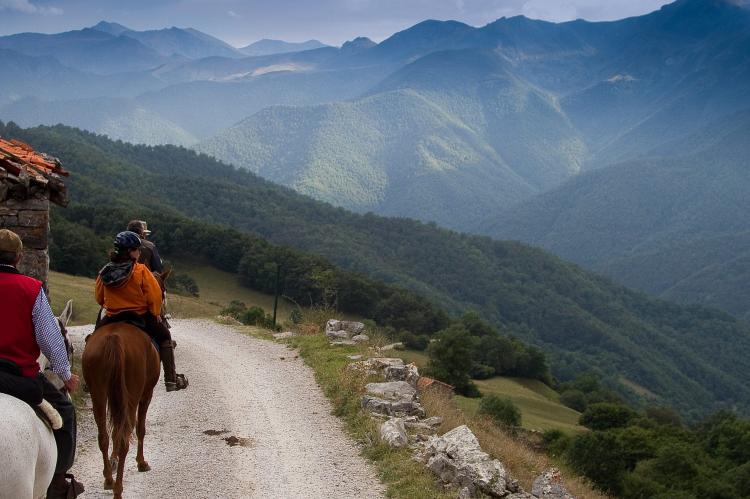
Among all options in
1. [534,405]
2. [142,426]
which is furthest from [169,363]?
[534,405]

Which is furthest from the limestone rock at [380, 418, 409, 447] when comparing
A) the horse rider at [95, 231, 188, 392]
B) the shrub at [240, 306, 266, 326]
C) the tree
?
the tree

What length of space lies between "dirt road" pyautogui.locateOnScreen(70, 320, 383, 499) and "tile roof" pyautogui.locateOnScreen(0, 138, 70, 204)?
467cm

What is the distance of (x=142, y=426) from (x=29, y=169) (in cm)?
544

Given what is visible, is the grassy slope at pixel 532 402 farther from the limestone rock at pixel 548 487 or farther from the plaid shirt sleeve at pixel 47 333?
the plaid shirt sleeve at pixel 47 333

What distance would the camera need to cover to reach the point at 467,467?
11.2 meters

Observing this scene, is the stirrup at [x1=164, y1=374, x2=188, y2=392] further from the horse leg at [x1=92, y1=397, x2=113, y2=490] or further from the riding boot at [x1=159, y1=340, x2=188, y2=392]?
the horse leg at [x1=92, y1=397, x2=113, y2=490]

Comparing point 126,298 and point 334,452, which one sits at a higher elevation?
point 126,298

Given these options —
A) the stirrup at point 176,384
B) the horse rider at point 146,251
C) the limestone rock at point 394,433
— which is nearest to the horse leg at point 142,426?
the stirrup at point 176,384

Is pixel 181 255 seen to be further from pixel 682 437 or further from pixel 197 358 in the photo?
pixel 197 358

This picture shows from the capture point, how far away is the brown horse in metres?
9.23

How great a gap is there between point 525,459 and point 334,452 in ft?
13.0

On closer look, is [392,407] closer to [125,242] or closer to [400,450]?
[400,450]

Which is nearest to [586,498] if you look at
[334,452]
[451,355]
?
[334,452]

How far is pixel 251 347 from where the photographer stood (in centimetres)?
2508
